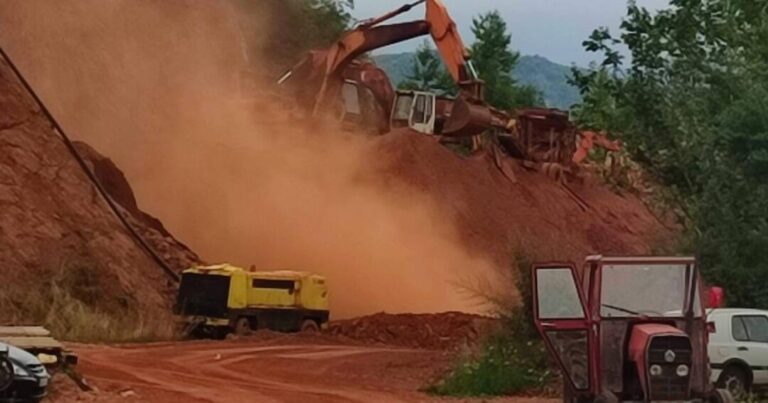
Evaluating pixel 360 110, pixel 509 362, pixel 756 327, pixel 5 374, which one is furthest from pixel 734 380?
pixel 360 110

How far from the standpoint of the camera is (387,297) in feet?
153

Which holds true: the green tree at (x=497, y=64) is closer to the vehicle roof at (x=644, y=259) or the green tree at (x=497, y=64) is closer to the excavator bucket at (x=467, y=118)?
the excavator bucket at (x=467, y=118)

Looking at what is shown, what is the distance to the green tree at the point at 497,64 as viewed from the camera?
89.8 meters

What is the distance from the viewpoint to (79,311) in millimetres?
34562

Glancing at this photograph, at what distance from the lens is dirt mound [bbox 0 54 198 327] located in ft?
117

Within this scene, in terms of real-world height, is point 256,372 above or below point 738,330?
below

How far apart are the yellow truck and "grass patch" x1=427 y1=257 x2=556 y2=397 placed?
993 centimetres

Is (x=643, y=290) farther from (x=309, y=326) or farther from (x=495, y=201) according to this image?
(x=495, y=201)

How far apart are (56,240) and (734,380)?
767 inches

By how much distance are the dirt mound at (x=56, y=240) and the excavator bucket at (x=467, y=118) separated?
10464 mm

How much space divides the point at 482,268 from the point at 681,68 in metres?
18.3

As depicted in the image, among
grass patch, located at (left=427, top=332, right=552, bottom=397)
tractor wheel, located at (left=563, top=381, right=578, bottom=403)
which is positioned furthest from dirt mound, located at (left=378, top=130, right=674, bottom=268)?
tractor wheel, located at (left=563, top=381, right=578, bottom=403)

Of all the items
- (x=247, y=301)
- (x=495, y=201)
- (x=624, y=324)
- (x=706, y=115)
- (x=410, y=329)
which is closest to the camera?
(x=624, y=324)

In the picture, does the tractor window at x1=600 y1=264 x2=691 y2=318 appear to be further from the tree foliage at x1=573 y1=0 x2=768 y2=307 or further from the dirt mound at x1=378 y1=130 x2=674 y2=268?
the dirt mound at x1=378 y1=130 x2=674 y2=268
